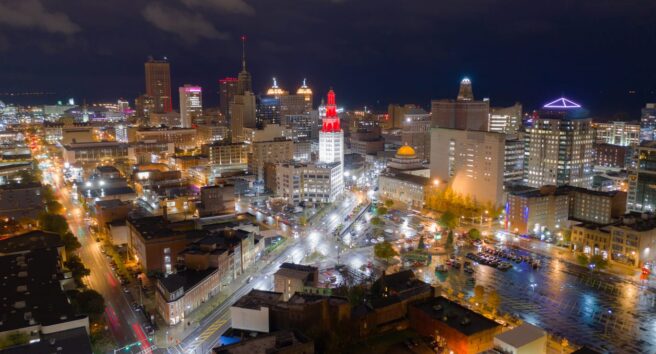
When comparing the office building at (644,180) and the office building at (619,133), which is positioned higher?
the office building at (619,133)

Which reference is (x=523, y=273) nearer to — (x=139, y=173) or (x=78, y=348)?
(x=78, y=348)

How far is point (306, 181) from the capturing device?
2072 inches

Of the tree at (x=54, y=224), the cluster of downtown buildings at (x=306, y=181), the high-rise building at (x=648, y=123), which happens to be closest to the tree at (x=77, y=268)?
the cluster of downtown buildings at (x=306, y=181)

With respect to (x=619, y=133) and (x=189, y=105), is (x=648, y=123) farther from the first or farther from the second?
(x=189, y=105)

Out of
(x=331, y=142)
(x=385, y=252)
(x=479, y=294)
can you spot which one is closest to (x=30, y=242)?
(x=385, y=252)

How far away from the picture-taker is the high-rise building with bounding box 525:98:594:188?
52062mm

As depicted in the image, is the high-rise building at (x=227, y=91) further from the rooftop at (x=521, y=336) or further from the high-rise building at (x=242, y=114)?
the rooftop at (x=521, y=336)

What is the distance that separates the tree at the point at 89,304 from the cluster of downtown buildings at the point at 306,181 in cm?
240

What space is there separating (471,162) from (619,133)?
136 ft

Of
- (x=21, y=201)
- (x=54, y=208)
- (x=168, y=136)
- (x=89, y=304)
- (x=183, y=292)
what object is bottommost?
(x=89, y=304)

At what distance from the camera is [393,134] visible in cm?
9856

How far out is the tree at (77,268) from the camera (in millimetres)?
31320

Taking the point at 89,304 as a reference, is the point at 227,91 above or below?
above

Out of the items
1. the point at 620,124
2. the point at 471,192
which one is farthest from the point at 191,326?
the point at 620,124
